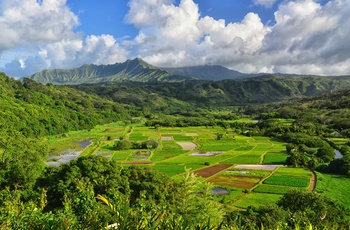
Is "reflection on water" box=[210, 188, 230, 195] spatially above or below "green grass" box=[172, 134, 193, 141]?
below

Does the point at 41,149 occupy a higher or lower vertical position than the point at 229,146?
higher

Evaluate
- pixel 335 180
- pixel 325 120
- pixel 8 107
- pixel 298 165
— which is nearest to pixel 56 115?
pixel 8 107

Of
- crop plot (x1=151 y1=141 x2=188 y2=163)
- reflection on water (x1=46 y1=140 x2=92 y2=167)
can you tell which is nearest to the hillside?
reflection on water (x1=46 y1=140 x2=92 y2=167)

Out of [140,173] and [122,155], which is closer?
[140,173]

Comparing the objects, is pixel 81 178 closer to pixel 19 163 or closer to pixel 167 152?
pixel 19 163

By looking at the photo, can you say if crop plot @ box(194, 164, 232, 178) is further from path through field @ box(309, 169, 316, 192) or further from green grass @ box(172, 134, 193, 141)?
green grass @ box(172, 134, 193, 141)

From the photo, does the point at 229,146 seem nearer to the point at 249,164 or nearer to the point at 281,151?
the point at 281,151

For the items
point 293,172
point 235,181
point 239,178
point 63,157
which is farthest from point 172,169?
point 63,157
